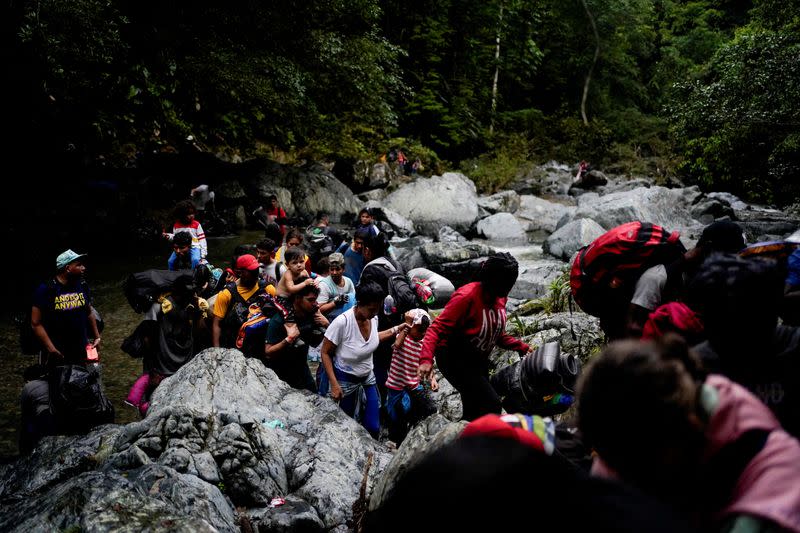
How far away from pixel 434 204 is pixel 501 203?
385cm

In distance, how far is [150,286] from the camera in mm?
4918

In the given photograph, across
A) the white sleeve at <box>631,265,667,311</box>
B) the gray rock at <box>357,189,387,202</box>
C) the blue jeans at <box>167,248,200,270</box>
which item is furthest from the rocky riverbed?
the gray rock at <box>357,189,387,202</box>

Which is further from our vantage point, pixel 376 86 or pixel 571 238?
pixel 376 86

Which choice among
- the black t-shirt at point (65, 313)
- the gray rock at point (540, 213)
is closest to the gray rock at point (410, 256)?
the black t-shirt at point (65, 313)

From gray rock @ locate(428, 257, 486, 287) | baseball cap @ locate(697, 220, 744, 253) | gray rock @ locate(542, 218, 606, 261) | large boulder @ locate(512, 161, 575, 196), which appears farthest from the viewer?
large boulder @ locate(512, 161, 575, 196)

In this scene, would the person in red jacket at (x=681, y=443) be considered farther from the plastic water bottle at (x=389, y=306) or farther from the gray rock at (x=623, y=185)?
the gray rock at (x=623, y=185)

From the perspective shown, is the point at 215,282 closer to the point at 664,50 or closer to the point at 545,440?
the point at 545,440

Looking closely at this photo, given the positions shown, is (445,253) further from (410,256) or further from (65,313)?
(65,313)

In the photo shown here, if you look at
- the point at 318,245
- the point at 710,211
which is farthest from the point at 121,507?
the point at 710,211

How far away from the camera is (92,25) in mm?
9891

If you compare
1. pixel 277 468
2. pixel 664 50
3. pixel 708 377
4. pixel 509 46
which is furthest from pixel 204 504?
pixel 664 50

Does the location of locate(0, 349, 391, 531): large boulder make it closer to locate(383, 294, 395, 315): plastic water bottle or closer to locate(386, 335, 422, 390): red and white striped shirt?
locate(386, 335, 422, 390): red and white striped shirt

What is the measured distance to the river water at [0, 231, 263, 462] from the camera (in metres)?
5.86

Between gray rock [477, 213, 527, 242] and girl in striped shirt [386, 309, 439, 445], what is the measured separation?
44.8 ft
